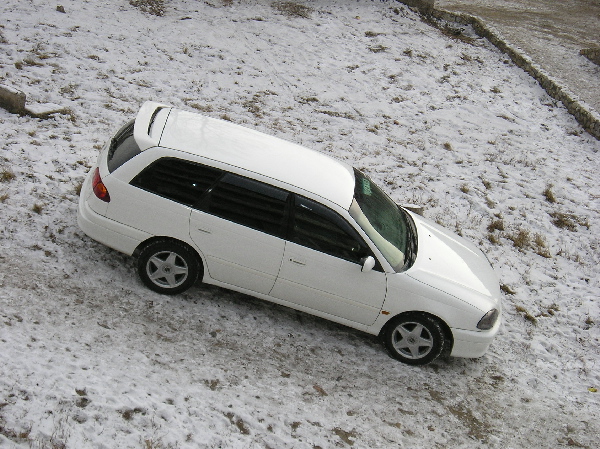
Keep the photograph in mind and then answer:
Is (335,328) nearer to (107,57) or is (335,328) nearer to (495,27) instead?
(107,57)

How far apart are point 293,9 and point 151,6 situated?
347 cm

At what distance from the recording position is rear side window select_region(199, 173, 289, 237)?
6.19m

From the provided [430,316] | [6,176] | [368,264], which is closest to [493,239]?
[430,316]

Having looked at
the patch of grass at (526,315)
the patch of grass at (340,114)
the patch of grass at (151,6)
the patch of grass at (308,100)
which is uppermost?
the patch of grass at (151,6)

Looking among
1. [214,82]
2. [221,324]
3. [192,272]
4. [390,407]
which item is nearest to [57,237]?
[192,272]

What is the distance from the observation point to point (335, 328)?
22.5 feet

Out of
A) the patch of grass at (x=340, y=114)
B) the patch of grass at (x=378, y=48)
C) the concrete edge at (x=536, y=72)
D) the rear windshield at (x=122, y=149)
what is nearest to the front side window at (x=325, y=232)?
the rear windshield at (x=122, y=149)

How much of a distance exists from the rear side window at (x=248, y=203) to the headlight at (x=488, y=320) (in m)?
2.21

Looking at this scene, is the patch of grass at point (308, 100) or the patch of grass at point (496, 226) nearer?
the patch of grass at point (496, 226)

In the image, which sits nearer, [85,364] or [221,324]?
[85,364]

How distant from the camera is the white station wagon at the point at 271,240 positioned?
620 cm

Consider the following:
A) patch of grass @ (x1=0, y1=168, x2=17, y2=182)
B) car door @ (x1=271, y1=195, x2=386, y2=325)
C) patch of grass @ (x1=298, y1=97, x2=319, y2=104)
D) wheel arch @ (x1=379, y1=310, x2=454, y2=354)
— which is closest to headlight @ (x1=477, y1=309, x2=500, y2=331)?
wheel arch @ (x1=379, y1=310, x2=454, y2=354)

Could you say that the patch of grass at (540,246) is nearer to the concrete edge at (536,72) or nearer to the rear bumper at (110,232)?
the concrete edge at (536,72)

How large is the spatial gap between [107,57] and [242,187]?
6760 millimetres
